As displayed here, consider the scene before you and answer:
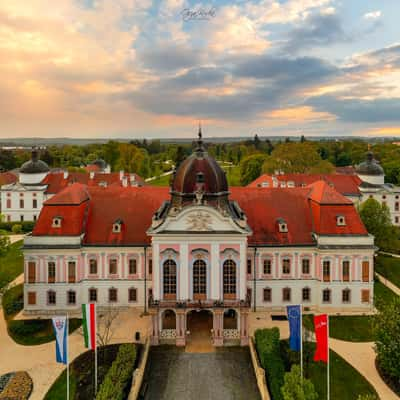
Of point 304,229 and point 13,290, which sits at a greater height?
point 304,229

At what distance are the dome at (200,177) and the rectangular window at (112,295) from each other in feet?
39.3

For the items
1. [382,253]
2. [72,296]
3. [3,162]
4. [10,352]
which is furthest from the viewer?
[3,162]

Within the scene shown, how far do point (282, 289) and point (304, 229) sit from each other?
269 inches

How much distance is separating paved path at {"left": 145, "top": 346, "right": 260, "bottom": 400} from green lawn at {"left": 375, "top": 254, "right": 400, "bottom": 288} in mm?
26107

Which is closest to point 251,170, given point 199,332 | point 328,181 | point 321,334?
point 328,181

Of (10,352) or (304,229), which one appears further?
(304,229)

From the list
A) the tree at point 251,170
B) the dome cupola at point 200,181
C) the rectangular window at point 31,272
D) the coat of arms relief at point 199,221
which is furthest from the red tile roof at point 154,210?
the tree at point 251,170

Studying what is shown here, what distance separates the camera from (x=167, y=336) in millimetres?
33750

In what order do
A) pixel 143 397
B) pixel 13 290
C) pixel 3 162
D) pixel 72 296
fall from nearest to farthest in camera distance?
pixel 143 397, pixel 72 296, pixel 13 290, pixel 3 162

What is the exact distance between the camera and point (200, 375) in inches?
1143

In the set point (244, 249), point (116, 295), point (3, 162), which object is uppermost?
point (3, 162)

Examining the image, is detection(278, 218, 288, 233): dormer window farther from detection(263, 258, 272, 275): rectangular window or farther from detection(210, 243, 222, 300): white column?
detection(210, 243, 222, 300): white column

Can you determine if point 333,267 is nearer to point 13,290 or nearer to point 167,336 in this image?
point 167,336

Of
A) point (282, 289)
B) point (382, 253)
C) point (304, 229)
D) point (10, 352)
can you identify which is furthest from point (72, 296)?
point (382, 253)
